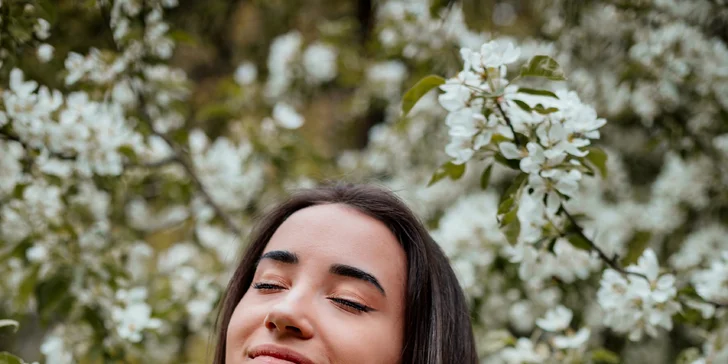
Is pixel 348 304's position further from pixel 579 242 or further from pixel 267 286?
pixel 579 242

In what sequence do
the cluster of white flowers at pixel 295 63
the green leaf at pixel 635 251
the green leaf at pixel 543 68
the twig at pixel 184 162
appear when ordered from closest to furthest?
the green leaf at pixel 543 68, the green leaf at pixel 635 251, the twig at pixel 184 162, the cluster of white flowers at pixel 295 63

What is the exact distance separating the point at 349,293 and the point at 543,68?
74 centimetres

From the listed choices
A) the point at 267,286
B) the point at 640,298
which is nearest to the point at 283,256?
the point at 267,286

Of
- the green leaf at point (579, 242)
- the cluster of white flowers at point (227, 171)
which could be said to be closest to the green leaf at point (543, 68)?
the green leaf at point (579, 242)

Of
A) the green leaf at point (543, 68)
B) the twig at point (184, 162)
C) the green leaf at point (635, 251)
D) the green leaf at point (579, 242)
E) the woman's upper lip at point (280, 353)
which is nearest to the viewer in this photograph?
the woman's upper lip at point (280, 353)

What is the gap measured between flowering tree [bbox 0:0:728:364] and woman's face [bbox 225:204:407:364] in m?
0.29

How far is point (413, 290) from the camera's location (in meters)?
1.91

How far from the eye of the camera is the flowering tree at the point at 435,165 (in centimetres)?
191

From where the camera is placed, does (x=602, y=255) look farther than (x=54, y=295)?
No

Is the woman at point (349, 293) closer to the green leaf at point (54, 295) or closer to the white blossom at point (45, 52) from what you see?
the green leaf at point (54, 295)

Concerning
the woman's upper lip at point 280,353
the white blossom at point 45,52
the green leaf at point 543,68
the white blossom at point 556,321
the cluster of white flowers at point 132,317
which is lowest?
the woman's upper lip at point 280,353

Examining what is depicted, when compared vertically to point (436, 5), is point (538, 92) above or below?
below

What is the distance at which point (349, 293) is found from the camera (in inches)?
68.0

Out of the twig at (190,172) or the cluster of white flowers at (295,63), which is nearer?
the twig at (190,172)
